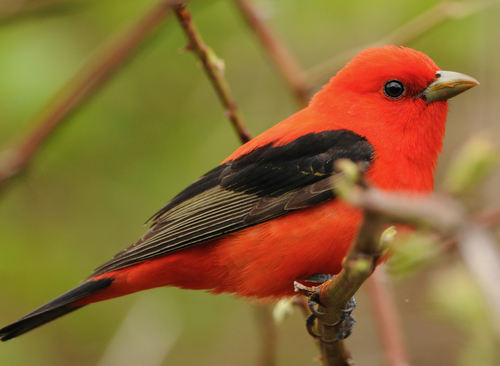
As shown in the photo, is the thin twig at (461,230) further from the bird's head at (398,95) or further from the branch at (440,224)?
the bird's head at (398,95)

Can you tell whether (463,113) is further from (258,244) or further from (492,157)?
(492,157)

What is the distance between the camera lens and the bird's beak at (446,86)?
3.73 metres

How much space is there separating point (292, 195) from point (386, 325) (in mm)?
1079

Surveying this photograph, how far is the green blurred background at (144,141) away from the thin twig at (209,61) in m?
1.38

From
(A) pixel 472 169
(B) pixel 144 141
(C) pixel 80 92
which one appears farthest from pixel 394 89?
(A) pixel 472 169

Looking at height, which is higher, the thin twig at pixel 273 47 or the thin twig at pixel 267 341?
the thin twig at pixel 273 47

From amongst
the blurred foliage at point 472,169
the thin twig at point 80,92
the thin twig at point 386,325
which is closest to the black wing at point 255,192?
the thin twig at point 386,325

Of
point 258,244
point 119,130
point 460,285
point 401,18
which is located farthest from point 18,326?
point 401,18

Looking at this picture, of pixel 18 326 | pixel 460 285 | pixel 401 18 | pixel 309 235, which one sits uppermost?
pixel 401 18

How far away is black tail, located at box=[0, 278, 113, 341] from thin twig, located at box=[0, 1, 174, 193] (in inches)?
35.0

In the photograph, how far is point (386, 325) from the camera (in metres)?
3.66

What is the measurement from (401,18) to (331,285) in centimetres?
369

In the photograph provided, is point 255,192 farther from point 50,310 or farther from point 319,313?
point 50,310

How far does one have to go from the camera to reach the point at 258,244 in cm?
353
